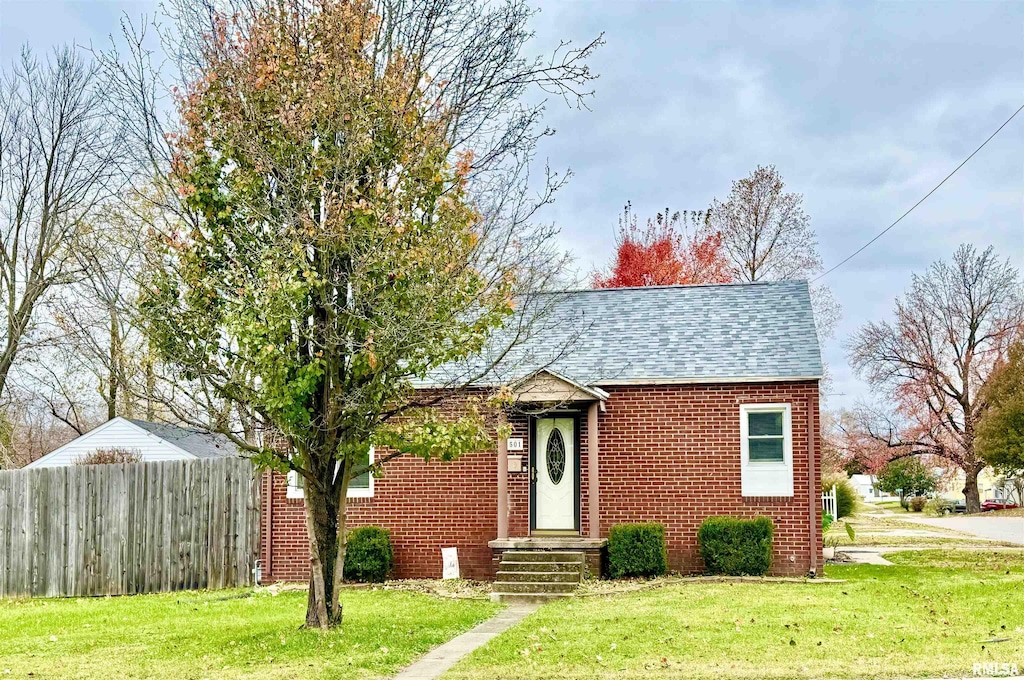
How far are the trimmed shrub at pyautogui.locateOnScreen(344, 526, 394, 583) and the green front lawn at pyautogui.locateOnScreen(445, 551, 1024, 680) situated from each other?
428cm

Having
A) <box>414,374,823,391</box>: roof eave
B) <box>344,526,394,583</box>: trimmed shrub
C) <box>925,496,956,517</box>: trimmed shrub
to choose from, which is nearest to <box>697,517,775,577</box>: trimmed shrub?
<box>414,374,823,391</box>: roof eave

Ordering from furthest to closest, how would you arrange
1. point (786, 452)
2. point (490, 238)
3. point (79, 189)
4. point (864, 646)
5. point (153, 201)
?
point (79, 189) < point (786, 452) < point (490, 238) < point (153, 201) < point (864, 646)

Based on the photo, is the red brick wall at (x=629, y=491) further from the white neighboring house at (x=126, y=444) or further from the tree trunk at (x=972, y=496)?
the tree trunk at (x=972, y=496)

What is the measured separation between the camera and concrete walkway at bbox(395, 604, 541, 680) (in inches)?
376

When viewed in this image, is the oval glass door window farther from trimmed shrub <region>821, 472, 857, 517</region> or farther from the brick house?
trimmed shrub <region>821, 472, 857, 517</region>

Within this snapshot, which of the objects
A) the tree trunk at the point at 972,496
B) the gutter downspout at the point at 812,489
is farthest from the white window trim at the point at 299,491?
the tree trunk at the point at 972,496

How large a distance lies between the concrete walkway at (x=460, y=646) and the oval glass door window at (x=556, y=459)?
4081 mm

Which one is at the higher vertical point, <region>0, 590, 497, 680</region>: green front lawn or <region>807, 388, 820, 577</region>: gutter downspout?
<region>807, 388, 820, 577</region>: gutter downspout

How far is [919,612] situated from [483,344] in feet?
20.6

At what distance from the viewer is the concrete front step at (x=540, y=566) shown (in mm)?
16469

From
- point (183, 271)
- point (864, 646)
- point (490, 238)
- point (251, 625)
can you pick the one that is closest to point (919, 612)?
point (864, 646)

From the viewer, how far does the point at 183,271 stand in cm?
1052

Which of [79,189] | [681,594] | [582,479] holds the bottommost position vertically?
[681,594]

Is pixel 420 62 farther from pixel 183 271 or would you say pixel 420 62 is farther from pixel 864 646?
pixel 864 646
